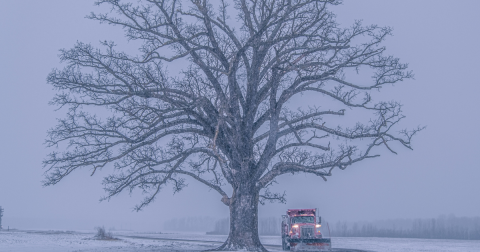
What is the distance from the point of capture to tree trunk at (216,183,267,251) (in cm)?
1728

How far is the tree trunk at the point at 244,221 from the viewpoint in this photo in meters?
17.3

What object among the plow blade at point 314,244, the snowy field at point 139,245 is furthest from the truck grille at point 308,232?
the plow blade at point 314,244

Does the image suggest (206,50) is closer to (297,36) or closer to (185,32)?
(185,32)

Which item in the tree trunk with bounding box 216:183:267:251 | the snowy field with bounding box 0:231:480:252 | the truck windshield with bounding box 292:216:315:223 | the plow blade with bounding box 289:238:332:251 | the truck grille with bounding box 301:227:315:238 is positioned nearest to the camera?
the tree trunk with bounding box 216:183:267:251

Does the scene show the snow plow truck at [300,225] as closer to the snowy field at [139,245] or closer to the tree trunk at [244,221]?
the snowy field at [139,245]

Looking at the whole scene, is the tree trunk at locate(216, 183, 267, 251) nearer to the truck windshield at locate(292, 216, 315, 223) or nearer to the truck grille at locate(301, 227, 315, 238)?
the truck grille at locate(301, 227, 315, 238)

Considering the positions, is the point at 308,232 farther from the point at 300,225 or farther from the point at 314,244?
the point at 314,244

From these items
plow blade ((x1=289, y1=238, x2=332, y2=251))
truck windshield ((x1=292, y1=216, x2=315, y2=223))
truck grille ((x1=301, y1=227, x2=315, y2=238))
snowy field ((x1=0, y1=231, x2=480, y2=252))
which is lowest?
snowy field ((x1=0, y1=231, x2=480, y2=252))

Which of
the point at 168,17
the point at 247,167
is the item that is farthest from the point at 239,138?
the point at 168,17

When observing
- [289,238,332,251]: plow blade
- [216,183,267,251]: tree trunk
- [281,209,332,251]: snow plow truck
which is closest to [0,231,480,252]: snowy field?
[281,209,332,251]: snow plow truck

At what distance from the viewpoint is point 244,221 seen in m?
17.7

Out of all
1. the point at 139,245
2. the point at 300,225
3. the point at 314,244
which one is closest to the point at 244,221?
the point at 314,244

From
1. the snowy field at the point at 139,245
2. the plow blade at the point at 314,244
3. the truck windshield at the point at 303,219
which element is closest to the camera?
the snowy field at the point at 139,245

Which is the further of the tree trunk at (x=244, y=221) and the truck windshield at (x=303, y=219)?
the truck windshield at (x=303, y=219)
